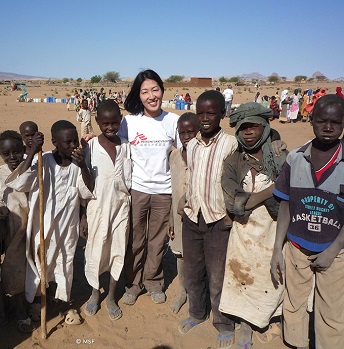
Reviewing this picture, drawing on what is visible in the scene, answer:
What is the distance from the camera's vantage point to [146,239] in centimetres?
366

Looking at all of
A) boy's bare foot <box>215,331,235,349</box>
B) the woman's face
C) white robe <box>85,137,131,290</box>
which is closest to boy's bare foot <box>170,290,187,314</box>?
boy's bare foot <box>215,331,235,349</box>

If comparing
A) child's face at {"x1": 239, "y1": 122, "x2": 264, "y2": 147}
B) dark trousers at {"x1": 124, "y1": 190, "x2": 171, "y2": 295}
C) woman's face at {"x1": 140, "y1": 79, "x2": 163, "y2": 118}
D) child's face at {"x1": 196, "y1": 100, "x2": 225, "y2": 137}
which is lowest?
dark trousers at {"x1": 124, "y1": 190, "x2": 171, "y2": 295}

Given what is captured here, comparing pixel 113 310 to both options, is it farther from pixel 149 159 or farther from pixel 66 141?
pixel 66 141

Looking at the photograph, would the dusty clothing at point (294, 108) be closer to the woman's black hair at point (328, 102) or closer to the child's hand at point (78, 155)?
the woman's black hair at point (328, 102)

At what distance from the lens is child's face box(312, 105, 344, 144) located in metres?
2.14

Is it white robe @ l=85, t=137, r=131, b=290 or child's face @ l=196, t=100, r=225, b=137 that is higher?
child's face @ l=196, t=100, r=225, b=137

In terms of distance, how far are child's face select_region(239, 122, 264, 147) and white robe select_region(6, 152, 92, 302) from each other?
1408 millimetres

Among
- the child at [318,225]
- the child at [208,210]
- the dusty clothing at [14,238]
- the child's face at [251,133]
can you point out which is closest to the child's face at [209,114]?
the child at [208,210]

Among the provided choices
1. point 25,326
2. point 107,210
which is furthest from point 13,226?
point 25,326

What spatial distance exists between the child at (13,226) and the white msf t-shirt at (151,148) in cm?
97

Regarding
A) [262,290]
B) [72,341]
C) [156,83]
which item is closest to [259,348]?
[262,290]

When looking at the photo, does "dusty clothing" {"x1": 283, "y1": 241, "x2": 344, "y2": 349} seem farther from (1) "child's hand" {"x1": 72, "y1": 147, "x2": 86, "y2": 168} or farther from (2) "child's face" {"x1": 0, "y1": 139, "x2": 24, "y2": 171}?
(2) "child's face" {"x1": 0, "y1": 139, "x2": 24, "y2": 171}

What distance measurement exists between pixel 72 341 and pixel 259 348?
5.26ft

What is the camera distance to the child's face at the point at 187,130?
3.10 m
